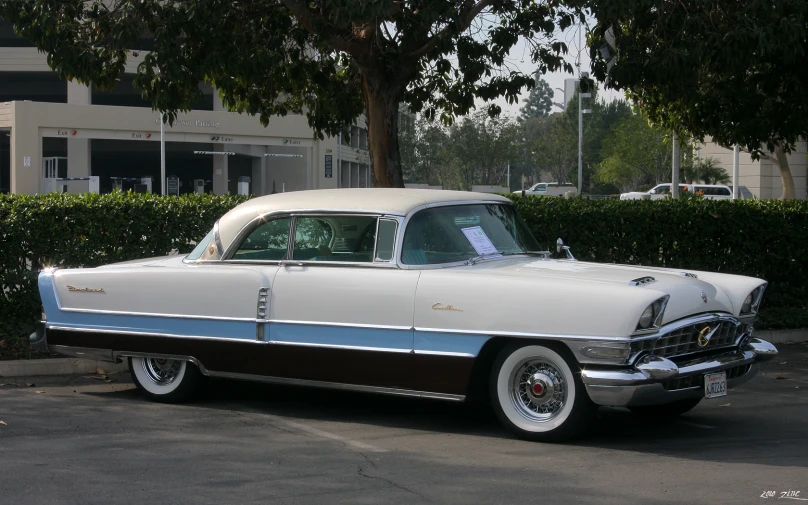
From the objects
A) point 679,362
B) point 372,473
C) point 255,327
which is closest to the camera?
point 372,473

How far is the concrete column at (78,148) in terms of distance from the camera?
46875 millimetres

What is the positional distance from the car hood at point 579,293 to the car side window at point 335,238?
62 centimetres

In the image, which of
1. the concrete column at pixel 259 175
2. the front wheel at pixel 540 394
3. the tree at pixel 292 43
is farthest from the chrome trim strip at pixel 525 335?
the concrete column at pixel 259 175

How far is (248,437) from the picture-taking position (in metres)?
6.75

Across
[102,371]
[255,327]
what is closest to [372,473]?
[255,327]

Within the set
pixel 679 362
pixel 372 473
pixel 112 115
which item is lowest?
pixel 372 473

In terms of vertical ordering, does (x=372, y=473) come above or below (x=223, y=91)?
below

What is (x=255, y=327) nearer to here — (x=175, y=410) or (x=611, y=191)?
(x=175, y=410)

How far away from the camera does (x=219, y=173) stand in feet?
172

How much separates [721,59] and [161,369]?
24.5 feet

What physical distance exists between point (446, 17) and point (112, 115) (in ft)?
124

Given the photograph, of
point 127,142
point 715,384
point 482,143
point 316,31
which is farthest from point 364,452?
point 482,143

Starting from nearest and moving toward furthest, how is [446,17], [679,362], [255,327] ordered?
[679,362], [255,327], [446,17]

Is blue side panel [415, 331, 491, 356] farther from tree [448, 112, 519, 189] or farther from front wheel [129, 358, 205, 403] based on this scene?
tree [448, 112, 519, 189]
